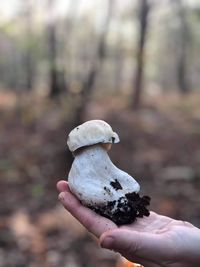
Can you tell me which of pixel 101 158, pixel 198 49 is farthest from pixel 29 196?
pixel 198 49

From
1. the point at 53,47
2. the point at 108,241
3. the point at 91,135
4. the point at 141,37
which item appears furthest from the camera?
the point at 53,47

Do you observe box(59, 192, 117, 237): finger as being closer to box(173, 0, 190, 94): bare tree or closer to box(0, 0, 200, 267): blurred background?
box(0, 0, 200, 267): blurred background

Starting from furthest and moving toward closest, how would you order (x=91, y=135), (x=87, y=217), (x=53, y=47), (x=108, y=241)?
1. (x=53, y=47)
2. (x=91, y=135)
3. (x=87, y=217)
4. (x=108, y=241)

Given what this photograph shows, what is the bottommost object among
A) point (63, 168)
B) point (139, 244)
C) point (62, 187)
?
point (139, 244)

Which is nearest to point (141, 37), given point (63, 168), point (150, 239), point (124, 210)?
point (63, 168)

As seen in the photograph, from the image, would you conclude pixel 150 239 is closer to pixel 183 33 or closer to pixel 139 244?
pixel 139 244

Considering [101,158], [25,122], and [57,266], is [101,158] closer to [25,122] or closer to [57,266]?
[57,266]

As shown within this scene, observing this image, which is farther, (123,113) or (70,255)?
(123,113)

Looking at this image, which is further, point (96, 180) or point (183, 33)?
point (183, 33)
